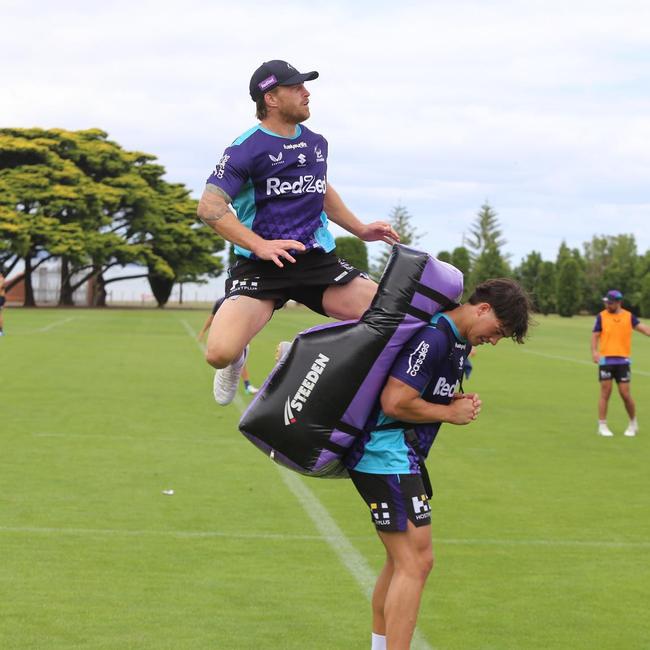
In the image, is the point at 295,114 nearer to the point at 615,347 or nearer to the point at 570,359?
the point at 615,347

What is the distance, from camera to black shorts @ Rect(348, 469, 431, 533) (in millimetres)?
5777

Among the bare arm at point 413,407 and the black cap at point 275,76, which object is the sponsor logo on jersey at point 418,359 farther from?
the black cap at point 275,76

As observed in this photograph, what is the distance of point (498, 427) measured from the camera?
1739 cm

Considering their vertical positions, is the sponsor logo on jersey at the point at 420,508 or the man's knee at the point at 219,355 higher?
the man's knee at the point at 219,355

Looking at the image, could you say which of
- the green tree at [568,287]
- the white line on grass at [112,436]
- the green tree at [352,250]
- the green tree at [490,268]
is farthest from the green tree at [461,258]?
the white line on grass at [112,436]

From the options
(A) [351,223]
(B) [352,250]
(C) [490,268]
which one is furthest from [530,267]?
(A) [351,223]

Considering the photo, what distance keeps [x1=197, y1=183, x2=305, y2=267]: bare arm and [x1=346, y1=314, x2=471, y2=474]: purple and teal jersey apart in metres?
0.94

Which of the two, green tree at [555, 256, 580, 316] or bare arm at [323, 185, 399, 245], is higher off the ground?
bare arm at [323, 185, 399, 245]

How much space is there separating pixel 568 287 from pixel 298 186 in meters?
83.2

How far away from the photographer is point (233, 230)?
20.8 feet

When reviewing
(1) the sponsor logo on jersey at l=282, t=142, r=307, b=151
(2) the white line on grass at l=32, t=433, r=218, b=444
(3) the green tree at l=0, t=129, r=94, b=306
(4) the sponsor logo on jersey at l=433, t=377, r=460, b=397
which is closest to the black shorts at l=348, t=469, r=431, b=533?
(4) the sponsor logo on jersey at l=433, t=377, r=460, b=397

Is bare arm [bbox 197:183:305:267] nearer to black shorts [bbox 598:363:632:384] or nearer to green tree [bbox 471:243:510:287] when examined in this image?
black shorts [bbox 598:363:632:384]

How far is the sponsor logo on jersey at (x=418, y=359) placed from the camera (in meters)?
5.58

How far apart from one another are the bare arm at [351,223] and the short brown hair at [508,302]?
4.34ft
